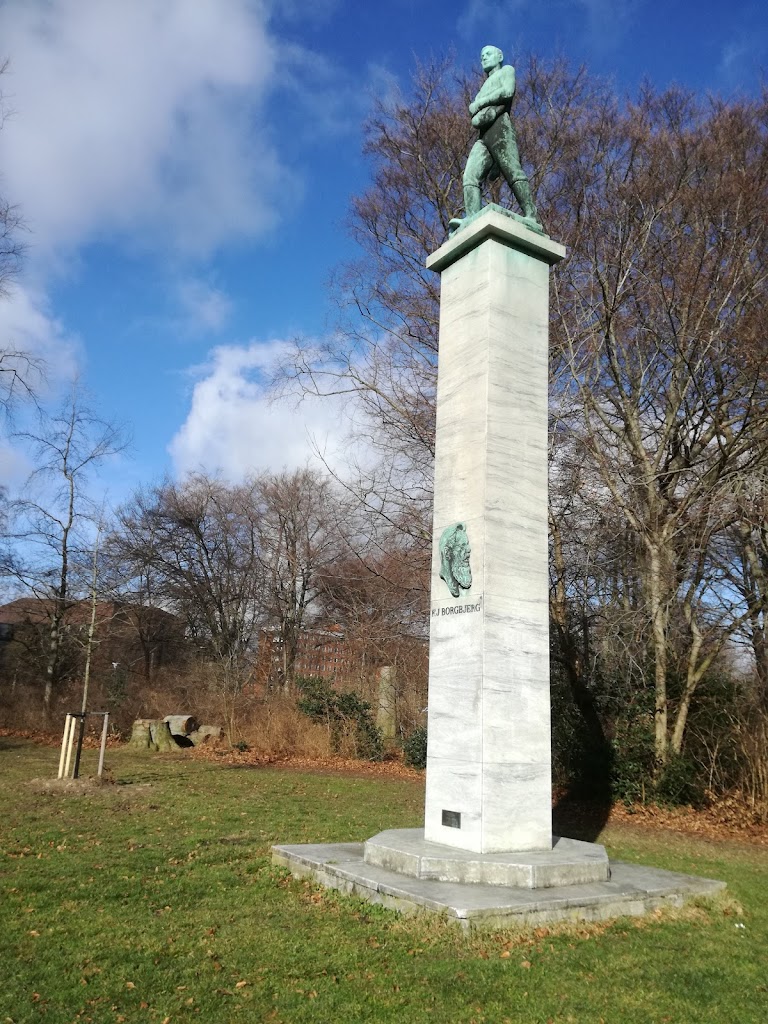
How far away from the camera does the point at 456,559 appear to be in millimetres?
7219

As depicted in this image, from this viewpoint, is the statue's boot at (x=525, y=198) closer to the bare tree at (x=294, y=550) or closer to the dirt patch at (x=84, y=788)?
the dirt patch at (x=84, y=788)

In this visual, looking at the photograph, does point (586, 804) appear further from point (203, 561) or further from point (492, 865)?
point (203, 561)

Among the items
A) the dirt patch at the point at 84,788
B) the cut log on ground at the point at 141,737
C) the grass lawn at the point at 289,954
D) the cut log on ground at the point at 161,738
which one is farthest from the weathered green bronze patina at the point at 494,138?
the cut log on ground at the point at 141,737

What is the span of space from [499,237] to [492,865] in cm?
574

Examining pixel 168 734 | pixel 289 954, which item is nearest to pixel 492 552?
pixel 289 954

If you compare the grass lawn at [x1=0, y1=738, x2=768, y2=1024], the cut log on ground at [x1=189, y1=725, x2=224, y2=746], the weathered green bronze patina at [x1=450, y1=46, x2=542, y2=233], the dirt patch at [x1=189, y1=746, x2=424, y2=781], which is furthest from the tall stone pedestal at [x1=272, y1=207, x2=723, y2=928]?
the cut log on ground at [x1=189, y1=725, x2=224, y2=746]

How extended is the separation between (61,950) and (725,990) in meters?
3.91

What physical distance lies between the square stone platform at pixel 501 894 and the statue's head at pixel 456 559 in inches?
97.0

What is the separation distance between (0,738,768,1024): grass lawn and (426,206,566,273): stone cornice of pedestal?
608 cm

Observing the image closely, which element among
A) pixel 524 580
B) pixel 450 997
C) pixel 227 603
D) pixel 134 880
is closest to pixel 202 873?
pixel 134 880

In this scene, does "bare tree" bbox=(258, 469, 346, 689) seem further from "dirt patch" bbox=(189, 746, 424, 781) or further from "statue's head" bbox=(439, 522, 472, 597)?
"statue's head" bbox=(439, 522, 472, 597)

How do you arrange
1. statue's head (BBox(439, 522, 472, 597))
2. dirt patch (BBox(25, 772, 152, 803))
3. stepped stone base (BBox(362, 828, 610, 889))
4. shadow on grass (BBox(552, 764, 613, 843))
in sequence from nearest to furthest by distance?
stepped stone base (BBox(362, 828, 610, 889)), statue's head (BBox(439, 522, 472, 597)), dirt patch (BBox(25, 772, 152, 803)), shadow on grass (BBox(552, 764, 613, 843))

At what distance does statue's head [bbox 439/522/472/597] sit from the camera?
7125 mm

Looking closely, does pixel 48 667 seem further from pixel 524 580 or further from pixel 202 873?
pixel 524 580
